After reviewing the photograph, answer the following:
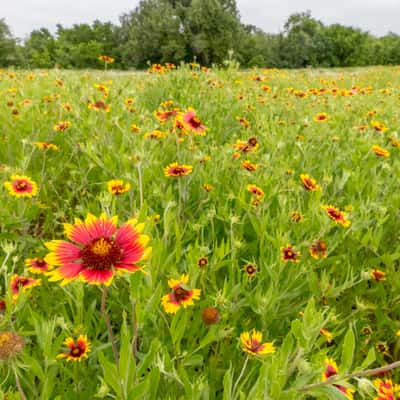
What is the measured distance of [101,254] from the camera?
68cm

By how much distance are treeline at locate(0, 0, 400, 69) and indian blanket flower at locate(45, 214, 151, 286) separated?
906 inches

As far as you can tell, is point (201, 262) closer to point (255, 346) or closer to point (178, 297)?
Answer: point (178, 297)

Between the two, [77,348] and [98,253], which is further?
[77,348]

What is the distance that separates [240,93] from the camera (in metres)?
3.54

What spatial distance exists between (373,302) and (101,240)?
1107mm

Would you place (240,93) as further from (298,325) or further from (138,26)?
(138,26)

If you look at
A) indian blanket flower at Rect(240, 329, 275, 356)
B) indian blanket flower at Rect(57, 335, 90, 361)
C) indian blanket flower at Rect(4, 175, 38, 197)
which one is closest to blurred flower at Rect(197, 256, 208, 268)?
indian blanket flower at Rect(240, 329, 275, 356)

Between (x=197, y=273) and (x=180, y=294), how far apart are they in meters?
0.08

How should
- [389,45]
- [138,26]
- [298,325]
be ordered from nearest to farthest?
1. [298,325]
2. [138,26]
3. [389,45]

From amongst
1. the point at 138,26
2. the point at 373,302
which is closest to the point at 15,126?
the point at 373,302

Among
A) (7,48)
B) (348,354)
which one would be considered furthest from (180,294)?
(7,48)

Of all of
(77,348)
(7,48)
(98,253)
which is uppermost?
(7,48)

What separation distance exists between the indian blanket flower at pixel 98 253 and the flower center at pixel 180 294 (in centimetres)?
28

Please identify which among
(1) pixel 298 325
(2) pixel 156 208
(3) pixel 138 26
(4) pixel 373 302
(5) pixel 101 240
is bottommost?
(4) pixel 373 302
